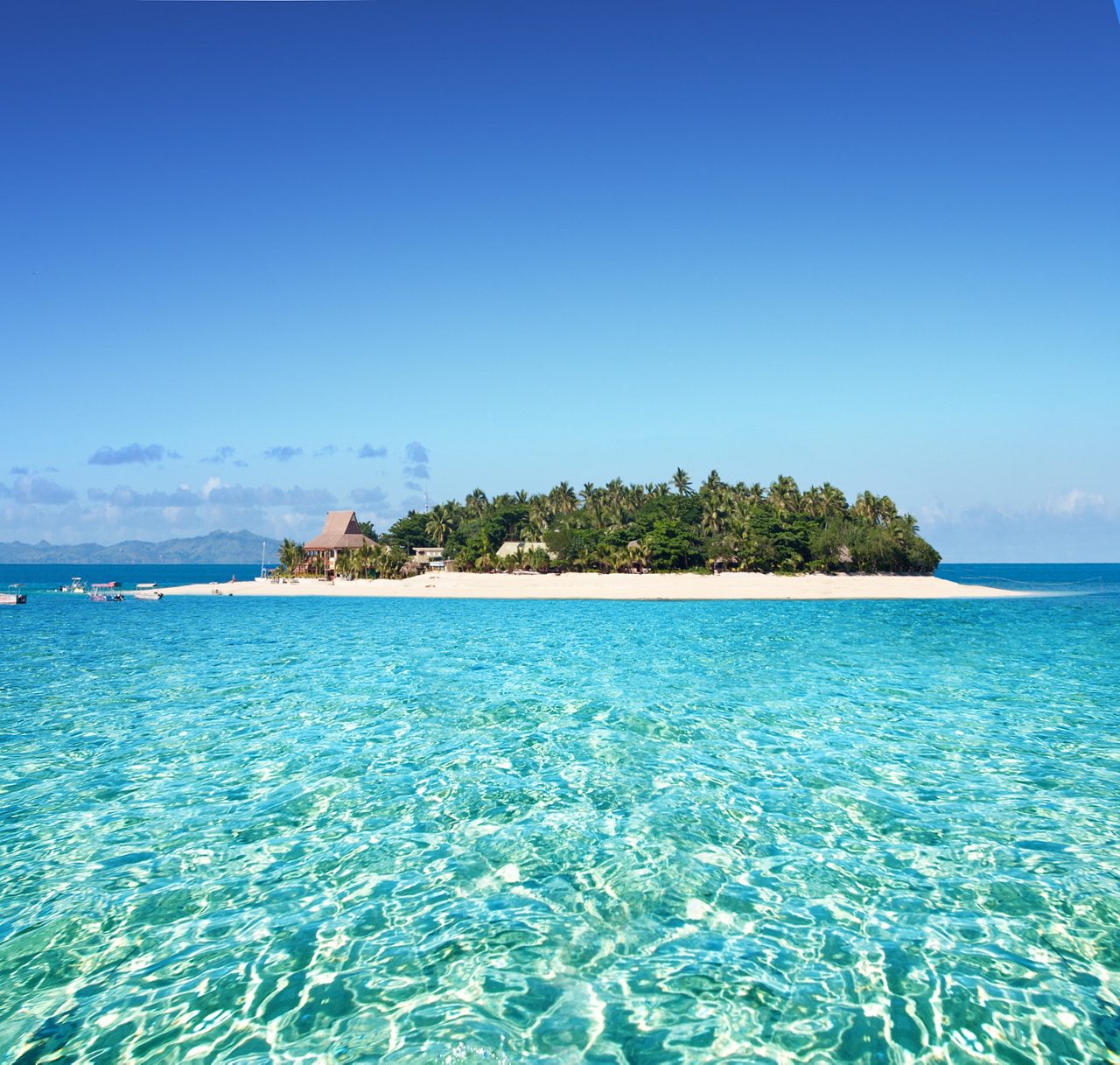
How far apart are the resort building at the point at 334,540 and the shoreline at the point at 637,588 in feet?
66.0

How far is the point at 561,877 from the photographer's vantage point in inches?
310

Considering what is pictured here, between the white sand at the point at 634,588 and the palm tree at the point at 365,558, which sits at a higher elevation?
the palm tree at the point at 365,558

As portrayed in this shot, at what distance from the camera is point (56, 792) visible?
1095 cm

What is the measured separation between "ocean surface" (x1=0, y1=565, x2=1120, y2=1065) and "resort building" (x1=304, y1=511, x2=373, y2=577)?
94.1 meters

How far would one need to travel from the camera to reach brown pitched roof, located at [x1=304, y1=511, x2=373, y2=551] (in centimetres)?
11188

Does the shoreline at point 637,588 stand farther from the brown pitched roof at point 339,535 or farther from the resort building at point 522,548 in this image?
the brown pitched roof at point 339,535

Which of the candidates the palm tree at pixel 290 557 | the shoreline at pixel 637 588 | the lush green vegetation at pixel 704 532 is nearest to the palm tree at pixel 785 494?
the lush green vegetation at pixel 704 532

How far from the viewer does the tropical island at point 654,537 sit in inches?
3339

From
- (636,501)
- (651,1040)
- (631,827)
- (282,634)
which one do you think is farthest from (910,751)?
(636,501)

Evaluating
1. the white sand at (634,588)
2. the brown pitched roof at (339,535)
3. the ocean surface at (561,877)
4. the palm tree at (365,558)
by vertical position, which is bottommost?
the ocean surface at (561,877)

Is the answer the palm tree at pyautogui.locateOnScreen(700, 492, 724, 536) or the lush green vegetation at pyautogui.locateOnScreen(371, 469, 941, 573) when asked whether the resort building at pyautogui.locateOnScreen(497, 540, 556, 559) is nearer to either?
the lush green vegetation at pyautogui.locateOnScreen(371, 469, 941, 573)

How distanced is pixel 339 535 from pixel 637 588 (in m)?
57.1

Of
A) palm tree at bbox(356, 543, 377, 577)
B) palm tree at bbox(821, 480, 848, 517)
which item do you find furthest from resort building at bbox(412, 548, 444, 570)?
palm tree at bbox(821, 480, 848, 517)

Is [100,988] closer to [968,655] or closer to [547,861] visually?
[547,861]
